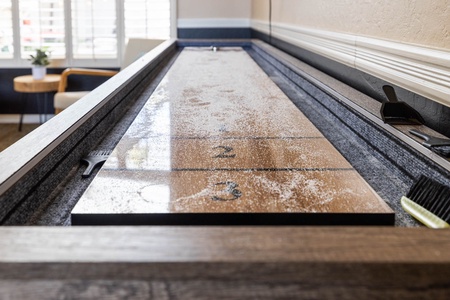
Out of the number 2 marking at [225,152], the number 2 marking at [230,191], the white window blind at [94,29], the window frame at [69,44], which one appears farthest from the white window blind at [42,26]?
the number 2 marking at [230,191]

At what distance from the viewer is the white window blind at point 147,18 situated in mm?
6188

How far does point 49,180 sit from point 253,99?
91cm

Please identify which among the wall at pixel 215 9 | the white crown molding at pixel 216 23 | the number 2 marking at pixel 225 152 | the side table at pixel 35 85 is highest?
the wall at pixel 215 9

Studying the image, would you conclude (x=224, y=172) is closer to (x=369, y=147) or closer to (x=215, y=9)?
(x=369, y=147)

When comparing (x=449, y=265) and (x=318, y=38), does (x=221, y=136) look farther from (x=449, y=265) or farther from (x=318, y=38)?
(x=318, y=38)

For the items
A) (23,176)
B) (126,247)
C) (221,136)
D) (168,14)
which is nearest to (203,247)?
(126,247)

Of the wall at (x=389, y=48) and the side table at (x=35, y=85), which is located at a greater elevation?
the wall at (x=389, y=48)

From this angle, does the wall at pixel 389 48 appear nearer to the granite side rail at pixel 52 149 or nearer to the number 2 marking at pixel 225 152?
the number 2 marking at pixel 225 152

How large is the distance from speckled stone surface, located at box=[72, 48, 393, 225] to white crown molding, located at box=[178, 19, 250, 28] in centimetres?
457

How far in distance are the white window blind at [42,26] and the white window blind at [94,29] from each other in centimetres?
16

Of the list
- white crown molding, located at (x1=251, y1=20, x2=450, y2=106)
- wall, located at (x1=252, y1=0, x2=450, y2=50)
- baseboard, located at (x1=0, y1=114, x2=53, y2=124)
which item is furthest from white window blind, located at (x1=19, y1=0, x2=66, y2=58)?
white crown molding, located at (x1=251, y1=20, x2=450, y2=106)

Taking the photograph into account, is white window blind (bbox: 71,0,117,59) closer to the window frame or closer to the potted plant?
the window frame

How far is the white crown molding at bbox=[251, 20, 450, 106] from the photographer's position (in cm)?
111

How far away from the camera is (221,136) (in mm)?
1198
